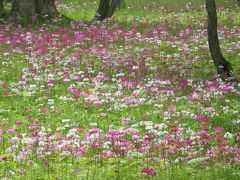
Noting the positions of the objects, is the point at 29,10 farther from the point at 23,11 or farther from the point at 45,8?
the point at 45,8

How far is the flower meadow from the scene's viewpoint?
1081 cm

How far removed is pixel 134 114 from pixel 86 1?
118 feet

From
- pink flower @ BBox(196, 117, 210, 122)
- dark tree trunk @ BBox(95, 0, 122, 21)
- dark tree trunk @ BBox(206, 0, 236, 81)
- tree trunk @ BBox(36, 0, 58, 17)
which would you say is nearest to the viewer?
pink flower @ BBox(196, 117, 210, 122)

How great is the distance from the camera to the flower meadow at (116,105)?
10.8m

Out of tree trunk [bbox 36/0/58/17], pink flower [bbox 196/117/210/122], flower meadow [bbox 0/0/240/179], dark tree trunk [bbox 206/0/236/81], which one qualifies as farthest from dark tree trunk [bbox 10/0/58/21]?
pink flower [bbox 196/117/210/122]

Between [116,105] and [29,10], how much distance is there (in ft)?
55.5

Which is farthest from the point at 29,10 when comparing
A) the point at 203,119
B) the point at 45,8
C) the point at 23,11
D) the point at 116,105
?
the point at 203,119

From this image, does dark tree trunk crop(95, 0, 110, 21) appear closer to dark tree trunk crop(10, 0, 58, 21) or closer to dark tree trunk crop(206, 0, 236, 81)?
dark tree trunk crop(10, 0, 58, 21)

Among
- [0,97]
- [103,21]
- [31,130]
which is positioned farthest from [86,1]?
[31,130]

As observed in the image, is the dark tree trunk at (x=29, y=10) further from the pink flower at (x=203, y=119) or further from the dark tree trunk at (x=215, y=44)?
the pink flower at (x=203, y=119)

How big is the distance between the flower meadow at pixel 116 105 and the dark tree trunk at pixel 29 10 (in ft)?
6.30

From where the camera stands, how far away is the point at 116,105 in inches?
628

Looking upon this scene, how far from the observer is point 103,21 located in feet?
103

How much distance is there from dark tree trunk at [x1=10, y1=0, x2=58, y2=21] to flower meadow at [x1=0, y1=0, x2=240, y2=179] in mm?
1919
